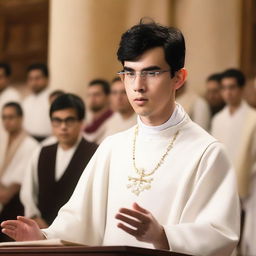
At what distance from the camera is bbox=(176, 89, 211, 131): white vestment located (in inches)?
358

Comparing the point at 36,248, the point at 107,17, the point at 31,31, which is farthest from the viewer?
the point at 31,31

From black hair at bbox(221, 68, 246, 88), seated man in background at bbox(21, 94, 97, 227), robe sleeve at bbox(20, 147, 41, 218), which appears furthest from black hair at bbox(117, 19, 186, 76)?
black hair at bbox(221, 68, 246, 88)

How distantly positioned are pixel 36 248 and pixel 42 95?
7.47 metres

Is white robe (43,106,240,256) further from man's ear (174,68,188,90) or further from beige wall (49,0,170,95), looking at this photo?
beige wall (49,0,170,95)

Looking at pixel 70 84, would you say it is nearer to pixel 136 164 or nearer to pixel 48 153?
pixel 48 153

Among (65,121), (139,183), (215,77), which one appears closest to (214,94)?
(215,77)

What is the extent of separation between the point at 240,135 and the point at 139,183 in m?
5.30

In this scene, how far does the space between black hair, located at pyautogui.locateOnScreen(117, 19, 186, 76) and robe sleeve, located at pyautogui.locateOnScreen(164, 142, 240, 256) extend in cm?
42

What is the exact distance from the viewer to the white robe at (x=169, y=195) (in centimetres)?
→ 354

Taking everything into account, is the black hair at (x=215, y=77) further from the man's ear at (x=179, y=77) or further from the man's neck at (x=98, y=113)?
the man's ear at (x=179, y=77)

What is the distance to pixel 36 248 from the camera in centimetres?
317

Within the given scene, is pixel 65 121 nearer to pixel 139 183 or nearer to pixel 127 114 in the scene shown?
pixel 127 114

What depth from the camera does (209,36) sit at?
9594mm

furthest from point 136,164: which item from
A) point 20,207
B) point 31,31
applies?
point 31,31
